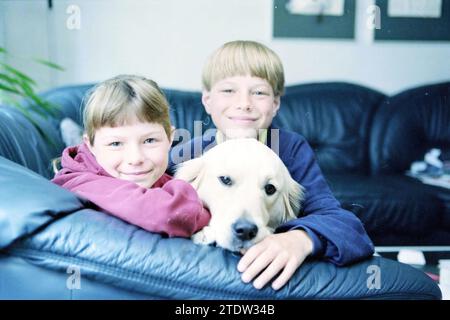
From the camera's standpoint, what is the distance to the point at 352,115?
113 centimetres

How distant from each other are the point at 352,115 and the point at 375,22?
308mm

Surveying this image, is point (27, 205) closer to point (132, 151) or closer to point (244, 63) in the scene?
point (132, 151)

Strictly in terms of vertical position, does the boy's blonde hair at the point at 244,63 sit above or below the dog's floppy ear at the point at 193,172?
above

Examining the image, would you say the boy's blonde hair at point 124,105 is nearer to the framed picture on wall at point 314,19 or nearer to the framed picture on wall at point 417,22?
the framed picture on wall at point 314,19

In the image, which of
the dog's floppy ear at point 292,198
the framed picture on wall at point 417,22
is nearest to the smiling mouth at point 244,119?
the dog's floppy ear at point 292,198

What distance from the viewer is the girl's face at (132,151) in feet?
2.13

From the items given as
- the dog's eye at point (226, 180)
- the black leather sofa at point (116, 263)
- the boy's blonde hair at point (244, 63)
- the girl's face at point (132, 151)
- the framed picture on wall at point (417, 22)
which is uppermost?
the framed picture on wall at point (417, 22)

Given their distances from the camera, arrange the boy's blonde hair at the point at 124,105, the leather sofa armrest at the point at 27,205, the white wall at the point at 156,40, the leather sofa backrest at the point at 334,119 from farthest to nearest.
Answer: the leather sofa backrest at the point at 334,119 < the white wall at the point at 156,40 < the boy's blonde hair at the point at 124,105 < the leather sofa armrest at the point at 27,205

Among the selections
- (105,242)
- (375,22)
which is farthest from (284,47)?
(105,242)

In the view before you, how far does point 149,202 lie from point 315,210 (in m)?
0.26

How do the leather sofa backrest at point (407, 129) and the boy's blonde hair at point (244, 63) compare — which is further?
the leather sofa backrest at point (407, 129)

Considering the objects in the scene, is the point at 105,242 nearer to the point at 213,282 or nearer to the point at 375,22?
the point at 213,282

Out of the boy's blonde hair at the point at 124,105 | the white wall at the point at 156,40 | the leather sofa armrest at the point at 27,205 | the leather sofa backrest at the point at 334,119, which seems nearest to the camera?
the leather sofa armrest at the point at 27,205

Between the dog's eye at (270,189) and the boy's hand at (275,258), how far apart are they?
8 centimetres
